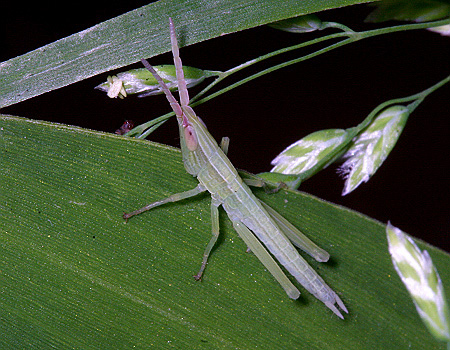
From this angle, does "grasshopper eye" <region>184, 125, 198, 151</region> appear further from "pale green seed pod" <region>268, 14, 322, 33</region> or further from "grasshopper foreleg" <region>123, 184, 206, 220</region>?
"pale green seed pod" <region>268, 14, 322, 33</region>

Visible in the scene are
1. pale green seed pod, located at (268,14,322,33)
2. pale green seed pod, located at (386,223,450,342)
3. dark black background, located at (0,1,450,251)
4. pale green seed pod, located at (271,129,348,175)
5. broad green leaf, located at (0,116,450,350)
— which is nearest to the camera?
pale green seed pod, located at (386,223,450,342)

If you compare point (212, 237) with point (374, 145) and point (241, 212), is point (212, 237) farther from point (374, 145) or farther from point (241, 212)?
point (374, 145)

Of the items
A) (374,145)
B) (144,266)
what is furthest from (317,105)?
(144,266)

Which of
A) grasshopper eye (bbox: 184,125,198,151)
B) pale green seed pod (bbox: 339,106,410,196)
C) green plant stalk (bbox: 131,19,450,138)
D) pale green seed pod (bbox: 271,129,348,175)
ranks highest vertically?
green plant stalk (bbox: 131,19,450,138)

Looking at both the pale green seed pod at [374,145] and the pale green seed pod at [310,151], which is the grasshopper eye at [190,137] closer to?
the pale green seed pod at [310,151]

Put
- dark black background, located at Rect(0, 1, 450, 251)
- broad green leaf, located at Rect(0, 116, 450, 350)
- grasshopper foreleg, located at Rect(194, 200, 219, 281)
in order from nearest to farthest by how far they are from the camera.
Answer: broad green leaf, located at Rect(0, 116, 450, 350)
grasshopper foreleg, located at Rect(194, 200, 219, 281)
dark black background, located at Rect(0, 1, 450, 251)

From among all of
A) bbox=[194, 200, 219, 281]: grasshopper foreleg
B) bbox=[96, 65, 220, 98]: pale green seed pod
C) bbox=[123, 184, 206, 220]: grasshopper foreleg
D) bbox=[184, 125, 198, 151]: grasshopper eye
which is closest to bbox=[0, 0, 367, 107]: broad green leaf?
bbox=[96, 65, 220, 98]: pale green seed pod

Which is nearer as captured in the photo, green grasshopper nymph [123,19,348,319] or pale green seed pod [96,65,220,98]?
pale green seed pod [96,65,220,98]
